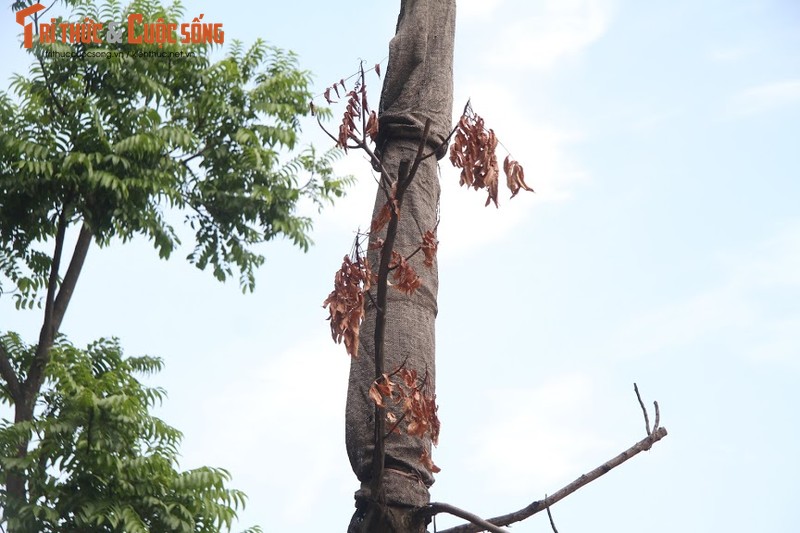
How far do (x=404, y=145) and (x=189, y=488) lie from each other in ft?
14.2

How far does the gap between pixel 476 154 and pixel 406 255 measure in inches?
21.6

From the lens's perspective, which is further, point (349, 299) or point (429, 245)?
point (429, 245)

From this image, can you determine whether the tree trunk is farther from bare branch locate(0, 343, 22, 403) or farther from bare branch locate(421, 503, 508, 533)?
bare branch locate(0, 343, 22, 403)

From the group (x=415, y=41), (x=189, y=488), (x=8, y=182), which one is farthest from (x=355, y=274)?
(x=8, y=182)

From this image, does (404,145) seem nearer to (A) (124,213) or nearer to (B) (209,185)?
(A) (124,213)

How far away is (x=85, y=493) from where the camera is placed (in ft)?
21.6

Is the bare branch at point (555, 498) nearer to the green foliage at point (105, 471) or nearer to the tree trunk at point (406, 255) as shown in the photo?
the tree trunk at point (406, 255)

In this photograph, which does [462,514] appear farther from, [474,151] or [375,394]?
[474,151]

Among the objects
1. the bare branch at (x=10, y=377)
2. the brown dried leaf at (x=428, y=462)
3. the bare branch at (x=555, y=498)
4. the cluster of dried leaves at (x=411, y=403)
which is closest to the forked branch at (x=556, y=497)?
the bare branch at (x=555, y=498)

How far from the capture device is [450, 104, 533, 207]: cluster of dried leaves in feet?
7.64

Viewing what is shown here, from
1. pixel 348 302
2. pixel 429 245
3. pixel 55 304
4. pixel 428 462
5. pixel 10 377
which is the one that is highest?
pixel 55 304

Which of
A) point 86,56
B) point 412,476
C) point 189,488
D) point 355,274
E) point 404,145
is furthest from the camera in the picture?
point 86,56

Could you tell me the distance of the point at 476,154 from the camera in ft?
7.68

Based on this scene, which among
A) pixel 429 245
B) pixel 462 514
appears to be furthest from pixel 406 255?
pixel 462 514
